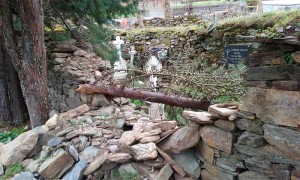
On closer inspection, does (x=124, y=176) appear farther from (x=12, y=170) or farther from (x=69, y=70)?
(x=69, y=70)

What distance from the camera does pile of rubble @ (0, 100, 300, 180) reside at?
271 centimetres

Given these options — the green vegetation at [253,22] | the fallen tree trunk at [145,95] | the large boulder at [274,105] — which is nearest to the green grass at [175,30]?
the green vegetation at [253,22]

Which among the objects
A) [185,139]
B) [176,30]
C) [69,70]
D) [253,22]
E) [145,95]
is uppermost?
[176,30]

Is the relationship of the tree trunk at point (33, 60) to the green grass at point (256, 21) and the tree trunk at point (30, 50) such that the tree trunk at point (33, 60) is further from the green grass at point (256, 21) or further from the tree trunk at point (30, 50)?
the green grass at point (256, 21)

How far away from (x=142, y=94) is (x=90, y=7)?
8.21 feet

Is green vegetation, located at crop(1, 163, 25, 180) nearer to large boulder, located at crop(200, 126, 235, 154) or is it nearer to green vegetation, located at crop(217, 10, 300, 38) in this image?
large boulder, located at crop(200, 126, 235, 154)

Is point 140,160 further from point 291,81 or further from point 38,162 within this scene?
point 291,81

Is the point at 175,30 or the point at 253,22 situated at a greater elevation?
the point at 175,30

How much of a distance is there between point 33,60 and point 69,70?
1.20 metres

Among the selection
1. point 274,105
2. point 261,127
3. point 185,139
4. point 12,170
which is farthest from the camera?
point 12,170

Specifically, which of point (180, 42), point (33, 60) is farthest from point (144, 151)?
point (180, 42)

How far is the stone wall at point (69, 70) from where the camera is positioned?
19.9 feet

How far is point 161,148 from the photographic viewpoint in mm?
3533

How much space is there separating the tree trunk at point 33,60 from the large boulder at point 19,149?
1102mm
